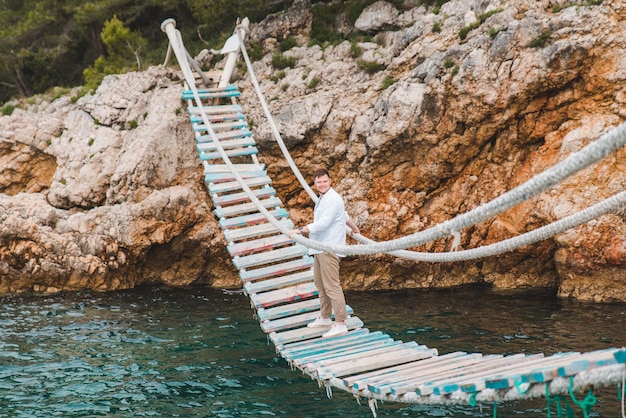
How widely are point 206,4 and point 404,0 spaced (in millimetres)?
6397

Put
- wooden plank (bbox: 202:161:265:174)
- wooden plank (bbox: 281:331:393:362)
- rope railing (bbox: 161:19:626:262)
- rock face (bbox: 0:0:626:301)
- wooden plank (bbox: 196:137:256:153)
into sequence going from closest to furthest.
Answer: rope railing (bbox: 161:19:626:262), wooden plank (bbox: 281:331:393:362), rock face (bbox: 0:0:626:301), wooden plank (bbox: 202:161:265:174), wooden plank (bbox: 196:137:256:153)

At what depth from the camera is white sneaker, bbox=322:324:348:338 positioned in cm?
991

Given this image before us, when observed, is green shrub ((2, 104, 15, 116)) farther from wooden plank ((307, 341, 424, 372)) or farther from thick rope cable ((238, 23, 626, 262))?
wooden plank ((307, 341, 424, 372))

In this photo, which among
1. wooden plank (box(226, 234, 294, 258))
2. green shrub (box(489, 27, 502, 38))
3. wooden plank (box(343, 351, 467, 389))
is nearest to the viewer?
wooden plank (box(343, 351, 467, 389))

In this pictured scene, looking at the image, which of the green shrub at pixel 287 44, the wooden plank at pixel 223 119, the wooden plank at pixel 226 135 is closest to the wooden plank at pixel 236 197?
the wooden plank at pixel 226 135

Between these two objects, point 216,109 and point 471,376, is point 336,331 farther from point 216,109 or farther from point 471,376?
point 216,109

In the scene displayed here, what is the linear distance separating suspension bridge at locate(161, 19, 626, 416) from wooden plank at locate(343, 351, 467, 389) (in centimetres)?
1

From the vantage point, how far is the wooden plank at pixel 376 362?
27.2 ft

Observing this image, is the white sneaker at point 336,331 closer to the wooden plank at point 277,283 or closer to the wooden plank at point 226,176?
the wooden plank at point 277,283

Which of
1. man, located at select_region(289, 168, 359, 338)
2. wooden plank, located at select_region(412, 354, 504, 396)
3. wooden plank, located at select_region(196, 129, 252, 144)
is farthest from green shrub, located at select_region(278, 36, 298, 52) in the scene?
wooden plank, located at select_region(412, 354, 504, 396)

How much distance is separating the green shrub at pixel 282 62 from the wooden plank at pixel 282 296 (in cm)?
852

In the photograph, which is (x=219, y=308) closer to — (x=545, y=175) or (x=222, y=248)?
(x=222, y=248)

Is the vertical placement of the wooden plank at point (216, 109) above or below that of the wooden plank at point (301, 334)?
above

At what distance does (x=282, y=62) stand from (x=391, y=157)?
498cm
